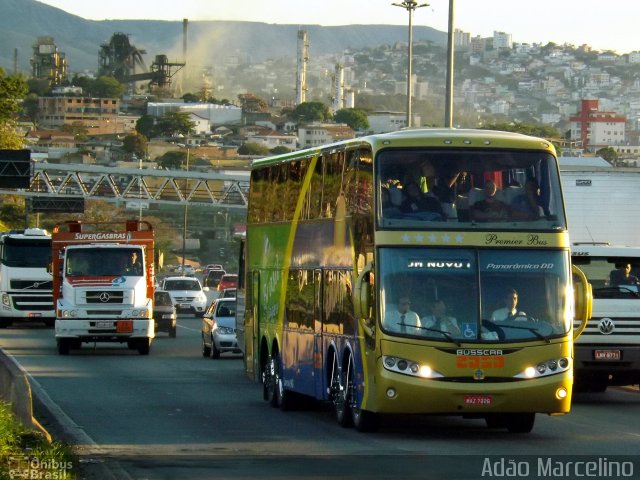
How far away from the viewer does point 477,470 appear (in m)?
14.5

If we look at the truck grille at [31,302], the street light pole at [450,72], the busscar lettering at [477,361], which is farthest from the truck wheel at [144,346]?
the busscar lettering at [477,361]

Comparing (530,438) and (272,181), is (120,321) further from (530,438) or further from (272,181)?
(530,438)

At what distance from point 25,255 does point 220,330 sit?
49.1ft

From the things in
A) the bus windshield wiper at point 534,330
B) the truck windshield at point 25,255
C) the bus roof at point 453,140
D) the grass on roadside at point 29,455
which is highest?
the bus roof at point 453,140

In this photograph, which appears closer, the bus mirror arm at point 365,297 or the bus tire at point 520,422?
the bus mirror arm at point 365,297

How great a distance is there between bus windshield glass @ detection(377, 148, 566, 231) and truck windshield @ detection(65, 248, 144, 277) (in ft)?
62.1

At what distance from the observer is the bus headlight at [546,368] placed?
17.0 meters

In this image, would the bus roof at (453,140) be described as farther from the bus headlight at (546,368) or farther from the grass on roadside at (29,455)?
the grass on roadside at (29,455)

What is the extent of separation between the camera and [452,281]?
56.2 ft

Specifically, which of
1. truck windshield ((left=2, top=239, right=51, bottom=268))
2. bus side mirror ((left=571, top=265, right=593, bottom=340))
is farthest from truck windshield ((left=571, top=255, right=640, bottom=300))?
truck windshield ((left=2, top=239, right=51, bottom=268))

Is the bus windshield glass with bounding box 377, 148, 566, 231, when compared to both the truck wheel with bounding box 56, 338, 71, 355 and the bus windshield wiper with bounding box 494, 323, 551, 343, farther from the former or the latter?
the truck wheel with bounding box 56, 338, 71, 355

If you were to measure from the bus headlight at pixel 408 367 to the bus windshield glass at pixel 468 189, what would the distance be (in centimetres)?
140

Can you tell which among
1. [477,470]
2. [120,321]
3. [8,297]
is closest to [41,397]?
[477,470]

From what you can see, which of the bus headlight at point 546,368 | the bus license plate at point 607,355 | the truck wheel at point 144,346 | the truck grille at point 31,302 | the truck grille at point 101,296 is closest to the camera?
the bus headlight at point 546,368
